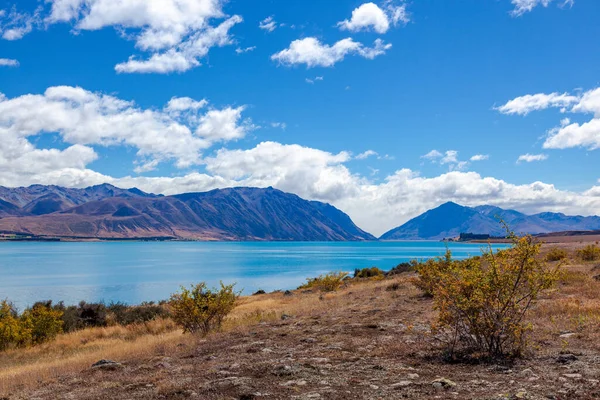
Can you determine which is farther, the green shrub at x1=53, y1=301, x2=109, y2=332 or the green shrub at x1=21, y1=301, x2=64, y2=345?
the green shrub at x1=53, y1=301, x2=109, y2=332

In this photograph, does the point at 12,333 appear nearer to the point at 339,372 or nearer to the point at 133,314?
the point at 133,314

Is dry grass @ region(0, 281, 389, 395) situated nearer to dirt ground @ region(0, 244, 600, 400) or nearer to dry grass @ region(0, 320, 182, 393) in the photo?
dry grass @ region(0, 320, 182, 393)

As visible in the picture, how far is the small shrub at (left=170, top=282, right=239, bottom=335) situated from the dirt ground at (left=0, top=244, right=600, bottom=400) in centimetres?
431

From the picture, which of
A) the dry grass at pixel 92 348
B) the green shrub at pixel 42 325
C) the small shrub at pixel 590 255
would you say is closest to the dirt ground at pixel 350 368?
the dry grass at pixel 92 348

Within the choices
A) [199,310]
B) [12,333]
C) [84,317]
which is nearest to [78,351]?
[199,310]

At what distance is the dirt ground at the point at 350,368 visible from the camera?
26.1ft

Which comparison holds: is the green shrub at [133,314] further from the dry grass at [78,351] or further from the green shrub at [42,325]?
the green shrub at [42,325]

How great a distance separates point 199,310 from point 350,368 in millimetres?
12211

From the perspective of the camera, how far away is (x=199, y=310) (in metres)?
20.6

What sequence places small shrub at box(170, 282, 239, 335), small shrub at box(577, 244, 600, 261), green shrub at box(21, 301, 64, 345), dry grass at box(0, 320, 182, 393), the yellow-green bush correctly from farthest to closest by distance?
small shrub at box(577, 244, 600, 261) → green shrub at box(21, 301, 64, 345) → small shrub at box(170, 282, 239, 335) → dry grass at box(0, 320, 182, 393) → the yellow-green bush

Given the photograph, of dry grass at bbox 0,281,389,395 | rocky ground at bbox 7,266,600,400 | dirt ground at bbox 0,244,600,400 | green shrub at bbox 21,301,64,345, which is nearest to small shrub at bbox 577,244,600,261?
dry grass at bbox 0,281,389,395

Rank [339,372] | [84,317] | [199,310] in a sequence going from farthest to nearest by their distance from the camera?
[84,317], [199,310], [339,372]

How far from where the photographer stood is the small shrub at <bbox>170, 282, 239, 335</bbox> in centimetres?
2034

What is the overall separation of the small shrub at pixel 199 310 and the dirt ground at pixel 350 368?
4313mm
